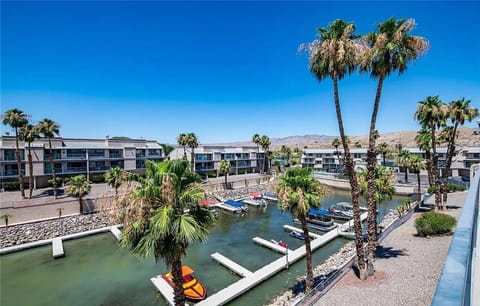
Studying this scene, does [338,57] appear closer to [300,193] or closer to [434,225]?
[300,193]

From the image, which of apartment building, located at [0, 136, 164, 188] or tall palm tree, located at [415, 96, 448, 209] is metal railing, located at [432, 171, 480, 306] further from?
apartment building, located at [0, 136, 164, 188]

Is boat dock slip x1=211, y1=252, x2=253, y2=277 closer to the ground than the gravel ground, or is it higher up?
closer to the ground

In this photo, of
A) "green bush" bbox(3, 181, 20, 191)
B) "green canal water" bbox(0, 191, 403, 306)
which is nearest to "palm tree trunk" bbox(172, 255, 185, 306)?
"green canal water" bbox(0, 191, 403, 306)

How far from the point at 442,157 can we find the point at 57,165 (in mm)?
81542

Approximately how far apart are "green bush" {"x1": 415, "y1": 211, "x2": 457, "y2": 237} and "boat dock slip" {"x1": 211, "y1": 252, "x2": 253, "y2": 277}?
15195mm

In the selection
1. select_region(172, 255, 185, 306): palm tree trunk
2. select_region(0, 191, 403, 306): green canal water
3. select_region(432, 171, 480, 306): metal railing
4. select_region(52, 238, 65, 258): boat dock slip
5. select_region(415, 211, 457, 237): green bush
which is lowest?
select_region(0, 191, 403, 306): green canal water

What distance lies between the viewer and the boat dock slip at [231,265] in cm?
1967

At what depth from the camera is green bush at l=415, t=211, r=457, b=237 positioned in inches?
827

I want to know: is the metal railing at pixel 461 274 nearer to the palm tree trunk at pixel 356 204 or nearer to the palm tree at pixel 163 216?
the palm tree at pixel 163 216

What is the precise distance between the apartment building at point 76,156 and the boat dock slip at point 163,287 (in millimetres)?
34732

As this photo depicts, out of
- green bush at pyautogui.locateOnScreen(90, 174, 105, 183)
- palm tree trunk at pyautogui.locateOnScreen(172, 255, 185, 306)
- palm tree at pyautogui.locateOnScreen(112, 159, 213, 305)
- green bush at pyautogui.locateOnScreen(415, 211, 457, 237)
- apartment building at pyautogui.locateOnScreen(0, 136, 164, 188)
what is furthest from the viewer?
green bush at pyautogui.locateOnScreen(90, 174, 105, 183)

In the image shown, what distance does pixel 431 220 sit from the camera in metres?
21.2

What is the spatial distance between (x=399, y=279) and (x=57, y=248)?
2937cm

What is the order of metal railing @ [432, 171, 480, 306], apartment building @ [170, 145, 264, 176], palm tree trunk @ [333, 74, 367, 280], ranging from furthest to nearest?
1. apartment building @ [170, 145, 264, 176]
2. palm tree trunk @ [333, 74, 367, 280]
3. metal railing @ [432, 171, 480, 306]
